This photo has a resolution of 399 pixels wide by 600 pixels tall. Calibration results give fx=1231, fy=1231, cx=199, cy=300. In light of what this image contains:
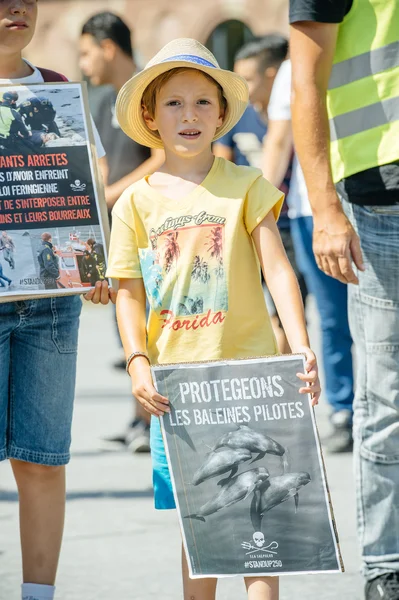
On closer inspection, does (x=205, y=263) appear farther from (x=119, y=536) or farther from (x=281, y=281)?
(x=119, y=536)

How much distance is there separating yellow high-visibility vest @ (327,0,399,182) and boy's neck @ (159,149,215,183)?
576mm

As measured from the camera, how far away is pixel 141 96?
3.48 meters

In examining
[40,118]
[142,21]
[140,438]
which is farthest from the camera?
[142,21]

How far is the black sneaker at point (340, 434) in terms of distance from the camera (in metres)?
6.17

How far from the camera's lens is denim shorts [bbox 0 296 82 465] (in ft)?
12.0

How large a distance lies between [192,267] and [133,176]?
2.83 meters

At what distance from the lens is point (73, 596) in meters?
4.24

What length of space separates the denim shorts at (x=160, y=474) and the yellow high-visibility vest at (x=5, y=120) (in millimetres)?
938

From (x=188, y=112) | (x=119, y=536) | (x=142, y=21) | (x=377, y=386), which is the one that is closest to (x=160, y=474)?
(x=377, y=386)

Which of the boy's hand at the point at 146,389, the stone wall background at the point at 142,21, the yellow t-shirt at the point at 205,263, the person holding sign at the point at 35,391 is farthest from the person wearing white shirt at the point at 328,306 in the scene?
the stone wall background at the point at 142,21

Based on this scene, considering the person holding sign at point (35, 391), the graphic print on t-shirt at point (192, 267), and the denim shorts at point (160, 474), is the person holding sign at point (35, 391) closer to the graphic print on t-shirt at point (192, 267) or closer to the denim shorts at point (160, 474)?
the graphic print on t-shirt at point (192, 267)

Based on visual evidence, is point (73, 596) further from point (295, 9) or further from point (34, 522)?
point (295, 9)

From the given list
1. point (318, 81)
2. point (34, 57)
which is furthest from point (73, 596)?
point (34, 57)

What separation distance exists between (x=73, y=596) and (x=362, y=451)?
1151 mm
